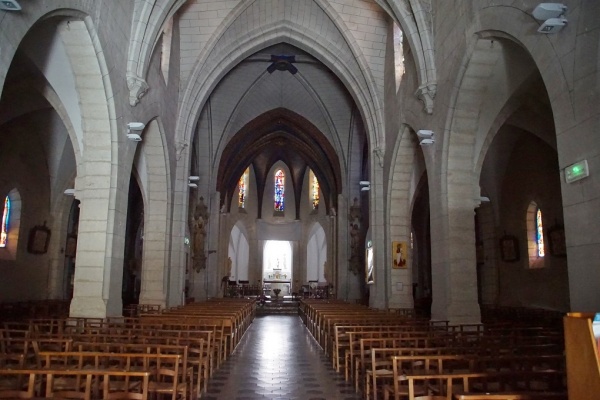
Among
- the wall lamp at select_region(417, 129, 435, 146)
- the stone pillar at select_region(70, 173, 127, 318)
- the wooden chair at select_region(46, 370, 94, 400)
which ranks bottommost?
the wooden chair at select_region(46, 370, 94, 400)

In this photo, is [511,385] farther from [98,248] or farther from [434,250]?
[98,248]

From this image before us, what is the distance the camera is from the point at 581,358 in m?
2.83

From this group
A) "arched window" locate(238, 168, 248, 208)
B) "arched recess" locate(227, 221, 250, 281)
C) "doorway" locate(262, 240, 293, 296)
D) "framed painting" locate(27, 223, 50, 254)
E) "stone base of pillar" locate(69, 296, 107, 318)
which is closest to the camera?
"stone base of pillar" locate(69, 296, 107, 318)

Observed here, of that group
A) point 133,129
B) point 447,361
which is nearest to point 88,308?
point 133,129

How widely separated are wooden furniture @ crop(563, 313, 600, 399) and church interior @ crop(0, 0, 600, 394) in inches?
133

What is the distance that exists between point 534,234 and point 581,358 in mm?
16805

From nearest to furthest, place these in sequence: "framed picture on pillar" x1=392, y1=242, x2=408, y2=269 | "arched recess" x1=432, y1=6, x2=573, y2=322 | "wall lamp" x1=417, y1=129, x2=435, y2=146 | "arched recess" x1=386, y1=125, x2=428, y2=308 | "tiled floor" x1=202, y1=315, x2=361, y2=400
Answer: "tiled floor" x1=202, y1=315, x2=361, y2=400, "arched recess" x1=432, y1=6, x2=573, y2=322, "wall lamp" x1=417, y1=129, x2=435, y2=146, "arched recess" x1=386, y1=125, x2=428, y2=308, "framed picture on pillar" x1=392, y1=242, x2=408, y2=269

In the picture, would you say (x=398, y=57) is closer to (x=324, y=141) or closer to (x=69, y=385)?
(x=324, y=141)

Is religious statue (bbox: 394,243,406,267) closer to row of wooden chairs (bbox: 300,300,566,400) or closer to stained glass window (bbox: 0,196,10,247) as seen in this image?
row of wooden chairs (bbox: 300,300,566,400)

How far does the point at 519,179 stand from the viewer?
61.0 feet

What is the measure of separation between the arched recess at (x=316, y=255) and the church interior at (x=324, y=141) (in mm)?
10984

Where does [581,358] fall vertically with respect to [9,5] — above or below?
below

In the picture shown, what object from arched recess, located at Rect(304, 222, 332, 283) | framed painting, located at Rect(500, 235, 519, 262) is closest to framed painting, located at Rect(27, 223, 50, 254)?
framed painting, located at Rect(500, 235, 519, 262)

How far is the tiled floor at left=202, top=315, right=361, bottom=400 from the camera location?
7.16 meters
